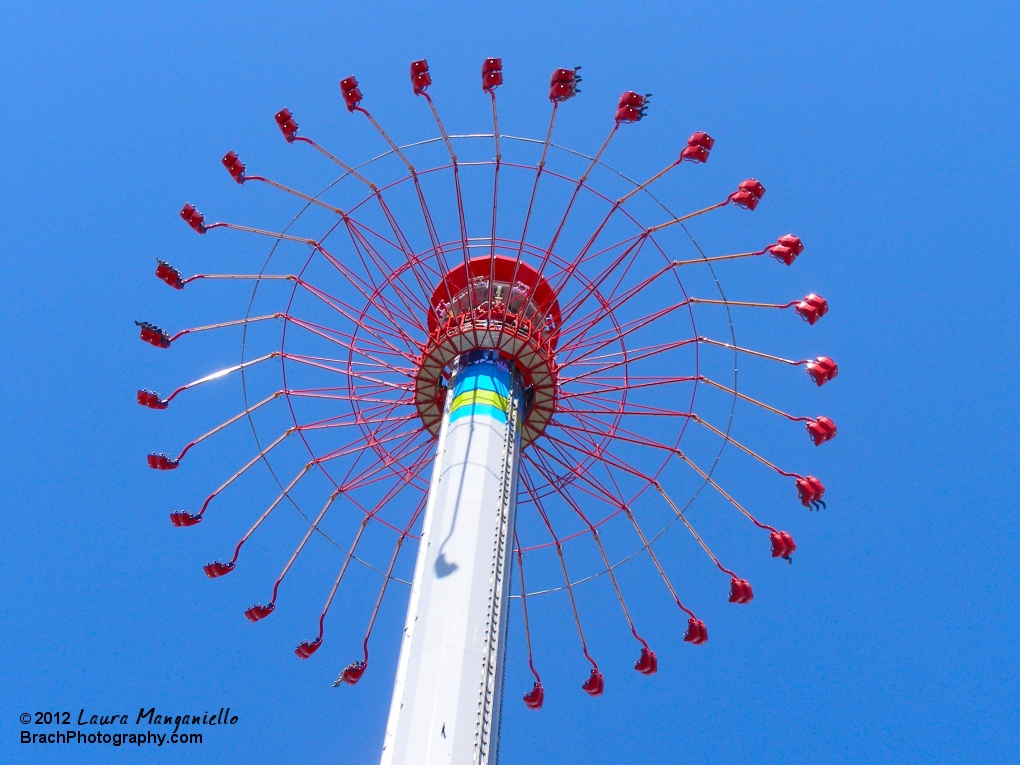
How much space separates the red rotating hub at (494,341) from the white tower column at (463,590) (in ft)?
3.37

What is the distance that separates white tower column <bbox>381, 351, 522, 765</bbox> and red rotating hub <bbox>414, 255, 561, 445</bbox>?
103cm

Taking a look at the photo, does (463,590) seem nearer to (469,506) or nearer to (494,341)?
(469,506)

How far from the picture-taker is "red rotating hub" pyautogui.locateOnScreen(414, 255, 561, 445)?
29516 millimetres

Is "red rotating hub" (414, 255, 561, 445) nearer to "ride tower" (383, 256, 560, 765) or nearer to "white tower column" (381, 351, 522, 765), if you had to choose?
"ride tower" (383, 256, 560, 765)

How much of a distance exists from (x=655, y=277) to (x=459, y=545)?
36.7 feet

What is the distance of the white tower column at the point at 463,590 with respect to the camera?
2003 cm

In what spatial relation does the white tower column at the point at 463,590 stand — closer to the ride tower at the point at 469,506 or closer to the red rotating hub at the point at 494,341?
the ride tower at the point at 469,506

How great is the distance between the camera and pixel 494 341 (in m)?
29.5

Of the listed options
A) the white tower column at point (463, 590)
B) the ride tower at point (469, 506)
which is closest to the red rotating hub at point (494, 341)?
the ride tower at point (469, 506)

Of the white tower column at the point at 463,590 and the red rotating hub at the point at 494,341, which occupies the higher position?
the red rotating hub at the point at 494,341

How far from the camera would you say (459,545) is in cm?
2367

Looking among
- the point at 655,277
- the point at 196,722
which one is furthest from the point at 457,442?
the point at 196,722

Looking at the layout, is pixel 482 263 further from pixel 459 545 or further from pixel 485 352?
pixel 459 545

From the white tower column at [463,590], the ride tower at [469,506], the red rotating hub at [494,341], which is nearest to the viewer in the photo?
the white tower column at [463,590]
